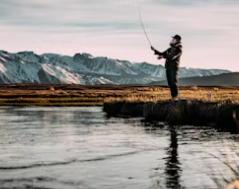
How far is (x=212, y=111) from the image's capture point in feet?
104

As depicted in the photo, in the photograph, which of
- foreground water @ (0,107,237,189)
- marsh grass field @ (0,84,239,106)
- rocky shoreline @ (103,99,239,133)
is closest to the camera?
foreground water @ (0,107,237,189)

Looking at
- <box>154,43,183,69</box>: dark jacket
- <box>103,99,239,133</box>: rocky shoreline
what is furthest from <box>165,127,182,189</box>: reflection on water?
<box>154,43,183,69</box>: dark jacket

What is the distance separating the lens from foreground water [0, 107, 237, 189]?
14.0 m

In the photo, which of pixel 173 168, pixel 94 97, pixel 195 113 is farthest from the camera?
pixel 94 97

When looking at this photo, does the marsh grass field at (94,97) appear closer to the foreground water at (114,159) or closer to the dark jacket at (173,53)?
the dark jacket at (173,53)

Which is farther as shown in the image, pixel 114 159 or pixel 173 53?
pixel 173 53

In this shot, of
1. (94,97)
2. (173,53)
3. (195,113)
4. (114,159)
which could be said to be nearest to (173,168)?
(114,159)

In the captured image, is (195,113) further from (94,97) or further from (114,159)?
(94,97)

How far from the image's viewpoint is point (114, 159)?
1806 cm

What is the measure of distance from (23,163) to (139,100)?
30.6 meters

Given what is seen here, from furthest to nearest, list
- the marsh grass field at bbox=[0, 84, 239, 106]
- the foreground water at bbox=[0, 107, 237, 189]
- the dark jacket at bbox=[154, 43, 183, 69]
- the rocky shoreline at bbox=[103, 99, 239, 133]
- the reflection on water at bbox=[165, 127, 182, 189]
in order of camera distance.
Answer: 1. the marsh grass field at bbox=[0, 84, 239, 106]
2. the dark jacket at bbox=[154, 43, 183, 69]
3. the rocky shoreline at bbox=[103, 99, 239, 133]
4. the foreground water at bbox=[0, 107, 237, 189]
5. the reflection on water at bbox=[165, 127, 182, 189]

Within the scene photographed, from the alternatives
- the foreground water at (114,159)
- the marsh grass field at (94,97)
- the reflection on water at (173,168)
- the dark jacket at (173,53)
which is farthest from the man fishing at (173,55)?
the reflection on water at (173,168)

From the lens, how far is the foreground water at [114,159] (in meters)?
14.0

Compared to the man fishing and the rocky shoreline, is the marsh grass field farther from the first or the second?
the man fishing
